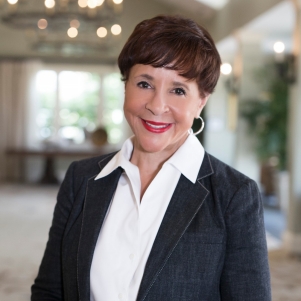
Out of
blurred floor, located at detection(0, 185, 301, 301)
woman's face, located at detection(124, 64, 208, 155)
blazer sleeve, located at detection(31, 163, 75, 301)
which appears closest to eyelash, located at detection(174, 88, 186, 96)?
woman's face, located at detection(124, 64, 208, 155)

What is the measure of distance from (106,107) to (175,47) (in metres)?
11.2

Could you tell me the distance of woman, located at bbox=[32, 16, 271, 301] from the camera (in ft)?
4.39

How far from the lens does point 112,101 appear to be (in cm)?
1243

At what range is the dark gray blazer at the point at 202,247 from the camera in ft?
4.34

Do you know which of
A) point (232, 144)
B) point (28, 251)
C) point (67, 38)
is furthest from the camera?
point (67, 38)

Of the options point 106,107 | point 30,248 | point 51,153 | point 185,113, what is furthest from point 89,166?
point 106,107

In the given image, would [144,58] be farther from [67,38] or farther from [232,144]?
[67,38]

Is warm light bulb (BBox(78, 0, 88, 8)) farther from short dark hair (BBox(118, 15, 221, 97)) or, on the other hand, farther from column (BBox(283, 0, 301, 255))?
short dark hair (BBox(118, 15, 221, 97))

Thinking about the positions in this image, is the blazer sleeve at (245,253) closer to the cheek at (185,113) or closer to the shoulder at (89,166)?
the cheek at (185,113)

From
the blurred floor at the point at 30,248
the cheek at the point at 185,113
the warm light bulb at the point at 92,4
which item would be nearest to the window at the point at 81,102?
the blurred floor at the point at 30,248

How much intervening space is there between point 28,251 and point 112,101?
22.8 ft

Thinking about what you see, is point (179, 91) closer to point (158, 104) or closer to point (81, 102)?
point (158, 104)

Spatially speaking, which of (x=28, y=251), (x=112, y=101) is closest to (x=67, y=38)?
(x=112, y=101)

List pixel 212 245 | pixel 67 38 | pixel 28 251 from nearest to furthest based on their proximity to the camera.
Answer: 1. pixel 212 245
2. pixel 28 251
3. pixel 67 38
